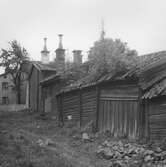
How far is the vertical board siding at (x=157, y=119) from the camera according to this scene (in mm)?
10625

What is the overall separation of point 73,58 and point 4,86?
71.6 ft

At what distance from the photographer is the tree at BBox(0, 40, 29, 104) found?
36844 mm

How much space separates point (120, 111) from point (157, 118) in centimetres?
228

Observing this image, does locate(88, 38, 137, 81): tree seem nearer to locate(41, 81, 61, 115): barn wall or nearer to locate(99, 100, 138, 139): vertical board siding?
locate(99, 100, 138, 139): vertical board siding

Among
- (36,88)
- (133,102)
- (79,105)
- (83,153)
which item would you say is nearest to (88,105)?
(79,105)

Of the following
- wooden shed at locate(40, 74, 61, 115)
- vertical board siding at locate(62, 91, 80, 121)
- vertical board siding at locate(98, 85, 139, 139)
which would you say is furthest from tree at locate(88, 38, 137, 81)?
wooden shed at locate(40, 74, 61, 115)

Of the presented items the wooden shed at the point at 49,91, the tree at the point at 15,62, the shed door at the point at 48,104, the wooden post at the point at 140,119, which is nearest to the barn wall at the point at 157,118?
the wooden post at the point at 140,119

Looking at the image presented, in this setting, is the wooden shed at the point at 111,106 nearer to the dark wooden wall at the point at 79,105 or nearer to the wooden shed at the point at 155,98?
the dark wooden wall at the point at 79,105

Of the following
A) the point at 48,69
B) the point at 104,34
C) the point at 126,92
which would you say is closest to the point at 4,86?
the point at 48,69

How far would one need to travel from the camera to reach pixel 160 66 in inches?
469

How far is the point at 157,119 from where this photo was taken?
10891 mm

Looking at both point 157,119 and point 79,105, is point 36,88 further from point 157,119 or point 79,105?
point 157,119

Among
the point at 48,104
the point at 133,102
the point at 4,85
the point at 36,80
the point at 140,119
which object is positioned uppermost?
the point at 4,85

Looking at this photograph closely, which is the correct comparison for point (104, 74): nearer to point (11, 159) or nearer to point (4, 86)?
point (11, 159)
